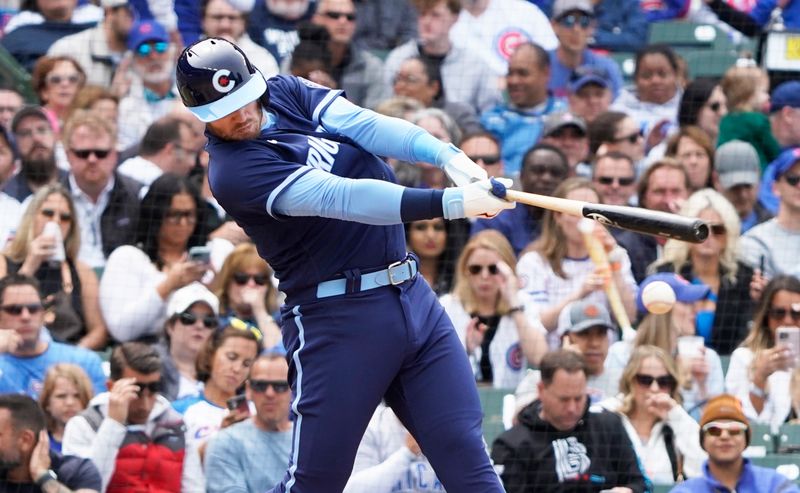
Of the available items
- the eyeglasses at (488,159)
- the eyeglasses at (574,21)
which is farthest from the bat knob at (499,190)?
the eyeglasses at (574,21)

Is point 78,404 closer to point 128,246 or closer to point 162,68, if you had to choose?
point 128,246

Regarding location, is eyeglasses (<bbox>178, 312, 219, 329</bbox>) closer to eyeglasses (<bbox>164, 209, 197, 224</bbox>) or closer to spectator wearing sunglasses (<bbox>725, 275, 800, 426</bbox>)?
eyeglasses (<bbox>164, 209, 197, 224</bbox>)

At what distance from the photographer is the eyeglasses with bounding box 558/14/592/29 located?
9023 millimetres

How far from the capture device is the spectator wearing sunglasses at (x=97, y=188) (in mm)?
7672

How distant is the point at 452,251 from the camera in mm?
7480

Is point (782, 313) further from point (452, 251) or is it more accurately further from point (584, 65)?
point (584, 65)

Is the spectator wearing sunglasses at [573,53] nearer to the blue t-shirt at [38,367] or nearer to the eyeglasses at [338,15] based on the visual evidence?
the eyeglasses at [338,15]

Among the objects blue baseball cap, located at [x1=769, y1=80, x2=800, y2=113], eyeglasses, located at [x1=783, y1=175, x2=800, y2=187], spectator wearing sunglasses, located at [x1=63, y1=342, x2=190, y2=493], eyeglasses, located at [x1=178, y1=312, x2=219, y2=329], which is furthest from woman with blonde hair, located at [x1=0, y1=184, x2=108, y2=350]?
blue baseball cap, located at [x1=769, y1=80, x2=800, y2=113]

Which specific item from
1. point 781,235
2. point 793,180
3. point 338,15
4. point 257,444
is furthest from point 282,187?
point 338,15

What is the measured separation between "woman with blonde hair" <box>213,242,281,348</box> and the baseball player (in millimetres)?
2701

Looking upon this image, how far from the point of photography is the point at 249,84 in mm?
4203

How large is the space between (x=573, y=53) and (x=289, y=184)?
203 inches

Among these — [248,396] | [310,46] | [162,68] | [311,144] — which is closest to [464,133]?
[310,46]

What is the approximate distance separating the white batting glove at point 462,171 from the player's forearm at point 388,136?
0.02 m
